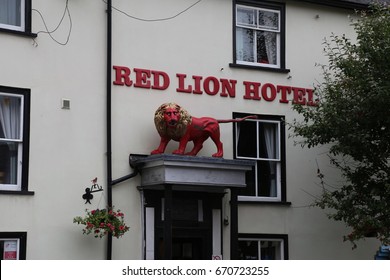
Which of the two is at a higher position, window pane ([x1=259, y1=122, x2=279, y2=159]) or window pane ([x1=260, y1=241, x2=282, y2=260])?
window pane ([x1=259, y1=122, x2=279, y2=159])

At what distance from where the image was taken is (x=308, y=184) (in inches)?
741

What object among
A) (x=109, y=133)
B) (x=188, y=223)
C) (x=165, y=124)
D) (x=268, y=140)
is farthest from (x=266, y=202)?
(x=109, y=133)

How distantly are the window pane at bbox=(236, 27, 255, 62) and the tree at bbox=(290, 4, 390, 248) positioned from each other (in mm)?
2135

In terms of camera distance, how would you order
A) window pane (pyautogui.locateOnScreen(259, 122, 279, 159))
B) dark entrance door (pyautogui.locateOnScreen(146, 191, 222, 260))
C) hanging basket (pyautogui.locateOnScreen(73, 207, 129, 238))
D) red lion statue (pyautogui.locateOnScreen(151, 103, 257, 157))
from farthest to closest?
window pane (pyautogui.locateOnScreen(259, 122, 279, 159)) < dark entrance door (pyautogui.locateOnScreen(146, 191, 222, 260)) < red lion statue (pyautogui.locateOnScreen(151, 103, 257, 157)) < hanging basket (pyautogui.locateOnScreen(73, 207, 129, 238))

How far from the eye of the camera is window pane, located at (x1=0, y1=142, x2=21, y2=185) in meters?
15.7

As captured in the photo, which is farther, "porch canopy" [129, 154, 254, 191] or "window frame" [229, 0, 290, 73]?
"window frame" [229, 0, 290, 73]

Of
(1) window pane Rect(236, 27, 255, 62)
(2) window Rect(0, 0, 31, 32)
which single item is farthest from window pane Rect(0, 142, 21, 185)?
(1) window pane Rect(236, 27, 255, 62)

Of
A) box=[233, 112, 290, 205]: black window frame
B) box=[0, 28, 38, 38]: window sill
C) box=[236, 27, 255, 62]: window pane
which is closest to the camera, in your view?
box=[0, 28, 38, 38]: window sill

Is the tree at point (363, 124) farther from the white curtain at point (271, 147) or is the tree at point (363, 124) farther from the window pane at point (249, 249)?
the window pane at point (249, 249)

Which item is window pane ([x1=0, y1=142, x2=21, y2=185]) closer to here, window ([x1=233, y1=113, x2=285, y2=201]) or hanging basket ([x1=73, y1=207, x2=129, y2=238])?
hanging basket ([x1=73, y1=207, x2=129, y2=238])

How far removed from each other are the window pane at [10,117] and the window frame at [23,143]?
10 centimetres

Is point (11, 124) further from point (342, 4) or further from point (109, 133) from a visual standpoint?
point (342, 4)

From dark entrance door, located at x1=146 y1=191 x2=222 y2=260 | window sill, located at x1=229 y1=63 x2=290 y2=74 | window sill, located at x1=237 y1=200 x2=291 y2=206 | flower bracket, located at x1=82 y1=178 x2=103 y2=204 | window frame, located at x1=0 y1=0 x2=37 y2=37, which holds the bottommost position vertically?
dark entrance door, located at x1=146 y1=191 x2=222 y2=260

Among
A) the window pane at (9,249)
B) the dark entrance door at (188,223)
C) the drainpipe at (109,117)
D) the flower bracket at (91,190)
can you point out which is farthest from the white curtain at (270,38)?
the window pane at (9,249)
